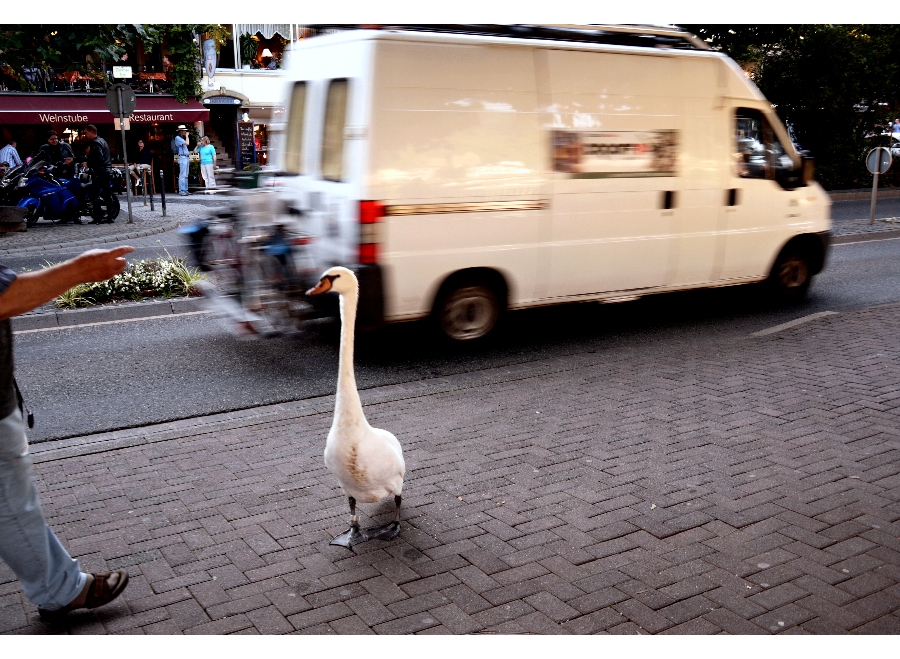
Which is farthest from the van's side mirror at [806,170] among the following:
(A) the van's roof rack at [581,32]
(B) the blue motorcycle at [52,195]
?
(B) the blue motorcycle at [52,195]

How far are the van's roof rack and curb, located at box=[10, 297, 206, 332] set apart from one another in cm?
368

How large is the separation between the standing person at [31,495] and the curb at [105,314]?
247 inches

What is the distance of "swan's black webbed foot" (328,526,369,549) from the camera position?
4.02 m

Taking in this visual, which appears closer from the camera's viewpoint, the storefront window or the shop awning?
the shop awning

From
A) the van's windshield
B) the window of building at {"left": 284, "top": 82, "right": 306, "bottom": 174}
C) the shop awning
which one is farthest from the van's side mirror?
the shop awning

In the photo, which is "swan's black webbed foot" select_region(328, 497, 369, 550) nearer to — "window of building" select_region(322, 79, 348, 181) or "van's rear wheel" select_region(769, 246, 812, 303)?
"window of building" select_region(322, 79, 348, 181)

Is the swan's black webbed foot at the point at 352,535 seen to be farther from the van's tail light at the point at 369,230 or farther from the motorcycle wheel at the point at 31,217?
the motorcycle wheel at the point at 31,217

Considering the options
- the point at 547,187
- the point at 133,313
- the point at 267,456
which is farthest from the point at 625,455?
the point at 133,313

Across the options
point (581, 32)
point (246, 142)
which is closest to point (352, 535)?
point (581, 32)

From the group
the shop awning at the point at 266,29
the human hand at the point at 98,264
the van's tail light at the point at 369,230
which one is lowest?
the van's tail light at the point at 369,230

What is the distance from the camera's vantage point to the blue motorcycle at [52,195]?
58.5 ft

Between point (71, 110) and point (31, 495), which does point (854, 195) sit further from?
point (71, 110)

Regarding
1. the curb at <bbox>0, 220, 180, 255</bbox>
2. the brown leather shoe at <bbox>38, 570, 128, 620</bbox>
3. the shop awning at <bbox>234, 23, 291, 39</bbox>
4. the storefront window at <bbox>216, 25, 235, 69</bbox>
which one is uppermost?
the shop awning at <bbox>234, 23, 291, 39</bbox>

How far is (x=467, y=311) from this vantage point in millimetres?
7645
